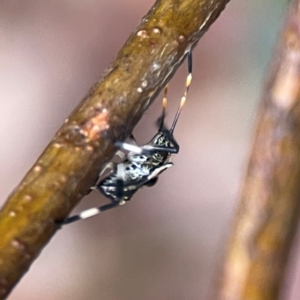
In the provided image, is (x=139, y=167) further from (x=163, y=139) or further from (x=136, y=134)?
(x=136, y=134)

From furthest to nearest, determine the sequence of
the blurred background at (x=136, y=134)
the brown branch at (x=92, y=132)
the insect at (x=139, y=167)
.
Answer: the blurred background at (x=136, y=134), the insect at (x=139, y=167), the brown branch at (x=92, y=132)

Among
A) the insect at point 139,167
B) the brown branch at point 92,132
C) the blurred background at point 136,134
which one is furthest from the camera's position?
the blurred background at point 136,134

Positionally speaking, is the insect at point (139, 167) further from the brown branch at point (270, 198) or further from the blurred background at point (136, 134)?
the blurred background at point (136, 134)

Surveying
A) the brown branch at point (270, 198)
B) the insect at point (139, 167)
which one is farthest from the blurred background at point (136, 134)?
the brown branch at point (270, 198)

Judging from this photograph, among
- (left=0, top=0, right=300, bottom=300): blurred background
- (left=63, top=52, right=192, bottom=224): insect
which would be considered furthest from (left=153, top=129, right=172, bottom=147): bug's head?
(left=0, top=0, right=300, bottom=300): blurred background

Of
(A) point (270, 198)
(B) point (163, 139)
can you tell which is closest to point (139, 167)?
(B) point (163, 139)
